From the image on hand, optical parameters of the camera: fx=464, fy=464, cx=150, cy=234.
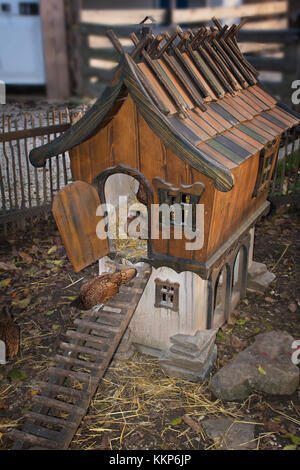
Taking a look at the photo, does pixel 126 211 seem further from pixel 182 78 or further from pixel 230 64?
pixel 230 64

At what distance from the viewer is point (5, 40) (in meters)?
14.4

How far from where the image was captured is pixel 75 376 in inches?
183

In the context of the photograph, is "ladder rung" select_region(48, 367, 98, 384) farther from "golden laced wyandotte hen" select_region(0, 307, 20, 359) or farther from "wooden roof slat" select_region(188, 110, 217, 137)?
"wooden roof slat" select_region(188, 110, 217, 137)

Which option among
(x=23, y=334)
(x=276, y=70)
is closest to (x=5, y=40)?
(x=276, y=70)

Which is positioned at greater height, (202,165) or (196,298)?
(202,165)

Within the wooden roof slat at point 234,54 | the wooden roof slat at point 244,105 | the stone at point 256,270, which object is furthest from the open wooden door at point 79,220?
the stone at point 256,270

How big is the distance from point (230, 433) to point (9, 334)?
2.78 m

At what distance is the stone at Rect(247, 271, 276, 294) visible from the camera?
7.00 meters

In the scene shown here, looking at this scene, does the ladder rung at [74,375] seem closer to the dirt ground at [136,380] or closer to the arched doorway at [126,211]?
the dirt ground at [136,380]

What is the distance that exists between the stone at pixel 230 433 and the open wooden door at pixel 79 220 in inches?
81.8

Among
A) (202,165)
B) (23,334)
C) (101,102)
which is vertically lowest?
(23,334)

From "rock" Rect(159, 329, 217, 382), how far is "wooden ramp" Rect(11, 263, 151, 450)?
73cm
